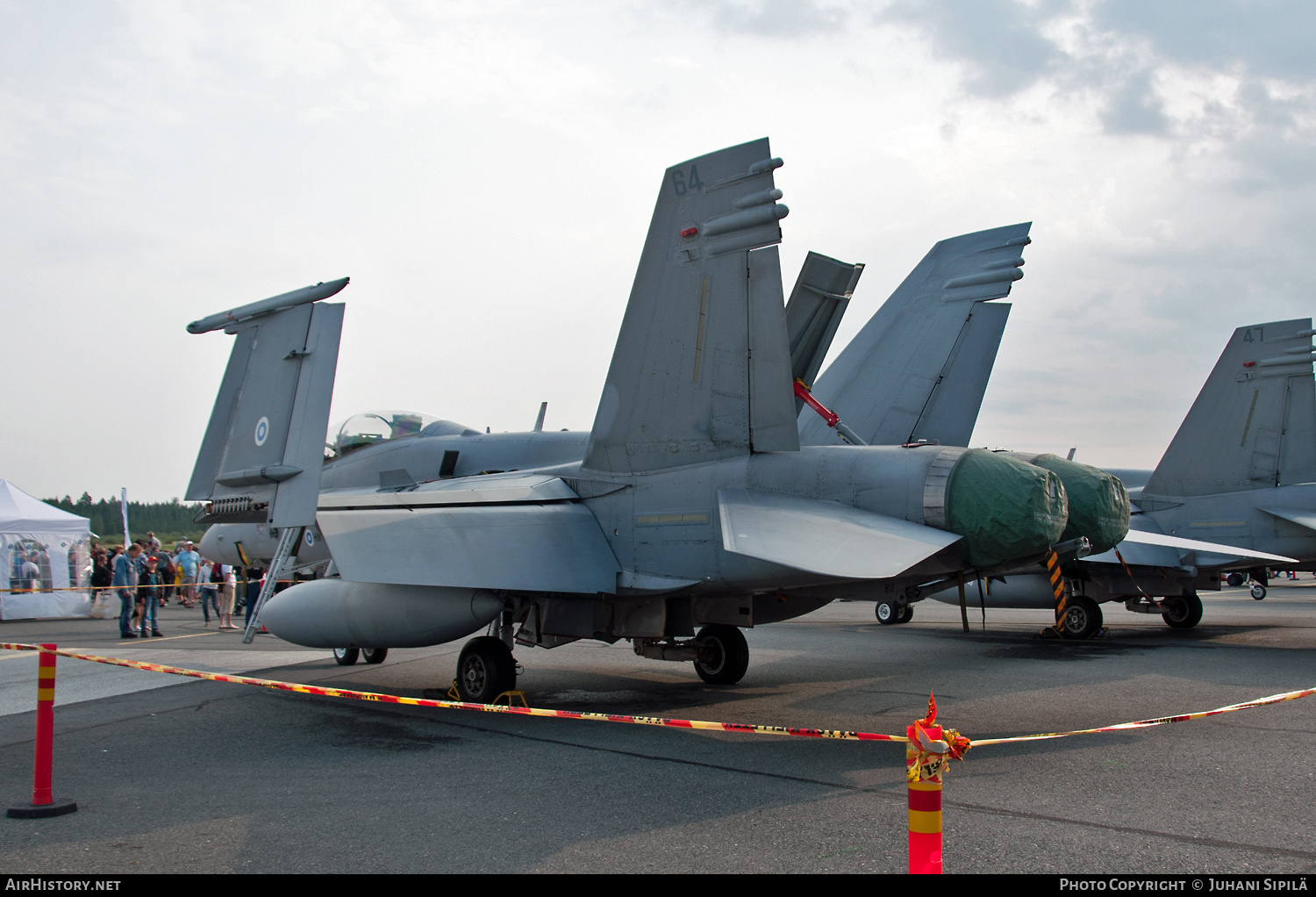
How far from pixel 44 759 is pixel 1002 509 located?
18.4ft

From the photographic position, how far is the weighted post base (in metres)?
4.36

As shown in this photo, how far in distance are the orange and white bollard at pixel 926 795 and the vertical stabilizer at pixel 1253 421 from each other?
1345 cm

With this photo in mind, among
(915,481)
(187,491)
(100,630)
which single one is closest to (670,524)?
(915,481)

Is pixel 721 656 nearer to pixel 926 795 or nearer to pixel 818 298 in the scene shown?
pixel 818 298

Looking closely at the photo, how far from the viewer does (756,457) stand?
638 cm

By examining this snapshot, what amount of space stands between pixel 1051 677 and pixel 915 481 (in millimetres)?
4348

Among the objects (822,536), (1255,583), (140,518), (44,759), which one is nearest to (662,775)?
(822,536)

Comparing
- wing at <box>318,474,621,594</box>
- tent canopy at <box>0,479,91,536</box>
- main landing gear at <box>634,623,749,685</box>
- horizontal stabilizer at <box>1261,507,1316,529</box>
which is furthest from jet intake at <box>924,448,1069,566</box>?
tent canopy at <box>0,479,91,536</box>

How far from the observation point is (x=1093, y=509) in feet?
22.4

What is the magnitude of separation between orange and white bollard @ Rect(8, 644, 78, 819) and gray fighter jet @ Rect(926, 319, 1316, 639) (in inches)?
446

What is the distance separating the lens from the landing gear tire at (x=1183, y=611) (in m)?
14.0

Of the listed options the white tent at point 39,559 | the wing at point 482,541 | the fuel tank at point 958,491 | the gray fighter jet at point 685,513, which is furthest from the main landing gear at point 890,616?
the white tent at point 39,559

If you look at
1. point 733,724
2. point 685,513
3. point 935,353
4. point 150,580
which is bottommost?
point 733,724

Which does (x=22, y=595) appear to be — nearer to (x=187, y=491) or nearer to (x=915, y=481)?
(x=187, y=491)
